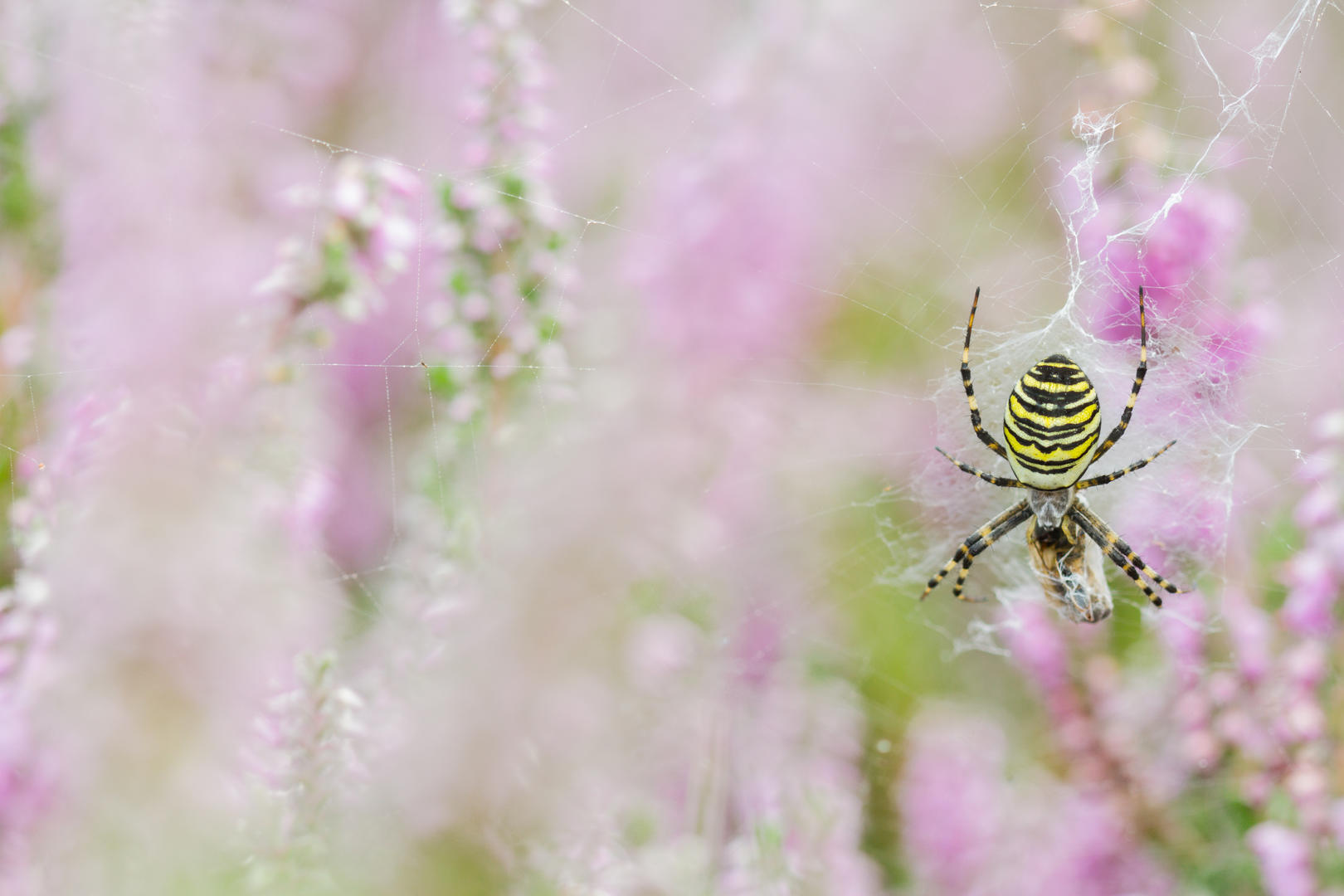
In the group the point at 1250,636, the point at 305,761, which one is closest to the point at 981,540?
the point at 1250,636

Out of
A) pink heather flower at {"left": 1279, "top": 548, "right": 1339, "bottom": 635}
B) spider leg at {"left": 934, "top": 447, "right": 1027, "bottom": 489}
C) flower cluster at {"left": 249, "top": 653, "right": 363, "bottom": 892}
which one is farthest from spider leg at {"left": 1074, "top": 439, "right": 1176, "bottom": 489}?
flower cluster at {"left": 249, "top": 653, "right": 363, "bottom": 892}

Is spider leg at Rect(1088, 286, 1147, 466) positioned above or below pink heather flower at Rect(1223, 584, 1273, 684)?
above

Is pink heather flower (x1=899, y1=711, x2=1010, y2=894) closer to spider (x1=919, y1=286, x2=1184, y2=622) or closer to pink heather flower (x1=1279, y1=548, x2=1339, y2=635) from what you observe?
spider (x1=919, y1=286, x2=1184, y2=622)

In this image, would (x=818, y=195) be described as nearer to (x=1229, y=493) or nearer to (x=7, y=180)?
(x=1229, y=493)

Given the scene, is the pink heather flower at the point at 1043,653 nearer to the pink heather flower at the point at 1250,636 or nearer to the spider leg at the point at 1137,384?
the pink heather flower at the point at 1250,636

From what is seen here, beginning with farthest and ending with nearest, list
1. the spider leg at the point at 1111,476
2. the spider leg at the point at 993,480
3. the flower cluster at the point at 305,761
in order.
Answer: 1. the spider leg at the point at 993,480
2. the spider leg at the point at 1111,476
3. the flower cluster at the point at 305,761

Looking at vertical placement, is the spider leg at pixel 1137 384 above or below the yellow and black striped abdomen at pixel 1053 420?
above

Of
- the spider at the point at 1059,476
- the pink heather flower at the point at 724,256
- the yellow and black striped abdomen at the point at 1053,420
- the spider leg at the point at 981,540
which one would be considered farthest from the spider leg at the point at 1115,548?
the pink heather flower at the point at 724,256

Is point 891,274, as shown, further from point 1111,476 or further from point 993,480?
point 1111,476
